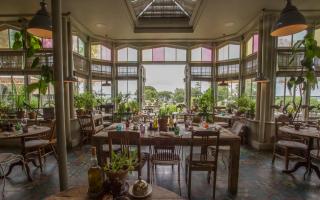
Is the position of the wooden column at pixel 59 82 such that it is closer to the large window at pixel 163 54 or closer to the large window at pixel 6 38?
the large window at pixel 6 38

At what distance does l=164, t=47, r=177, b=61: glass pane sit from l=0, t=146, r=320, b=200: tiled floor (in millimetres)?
5036

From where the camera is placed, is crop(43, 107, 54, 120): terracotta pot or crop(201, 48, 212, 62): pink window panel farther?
crop(201, 48, 212, 62): pink window panel

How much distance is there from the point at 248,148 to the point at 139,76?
481 cm

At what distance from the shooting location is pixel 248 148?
213 inches

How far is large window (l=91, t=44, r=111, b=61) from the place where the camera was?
291 inches

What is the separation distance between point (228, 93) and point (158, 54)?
330 cm

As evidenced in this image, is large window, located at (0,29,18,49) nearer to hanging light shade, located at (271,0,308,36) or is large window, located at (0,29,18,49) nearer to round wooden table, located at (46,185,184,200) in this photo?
round wooden table, located at (46,185,184,200)

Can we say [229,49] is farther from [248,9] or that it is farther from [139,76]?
[139,76]

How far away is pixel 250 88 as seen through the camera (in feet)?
21.2

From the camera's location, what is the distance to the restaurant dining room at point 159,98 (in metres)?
2.70

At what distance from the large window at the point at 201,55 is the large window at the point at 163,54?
0.37 m

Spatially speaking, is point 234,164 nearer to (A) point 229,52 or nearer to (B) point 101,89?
(A) point 229,52

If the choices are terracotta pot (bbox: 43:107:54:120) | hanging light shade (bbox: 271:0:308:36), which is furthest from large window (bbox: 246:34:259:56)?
terracotta pot (bbox: 43:107:54:120)

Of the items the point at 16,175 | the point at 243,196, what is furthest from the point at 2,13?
the point at 243,196
